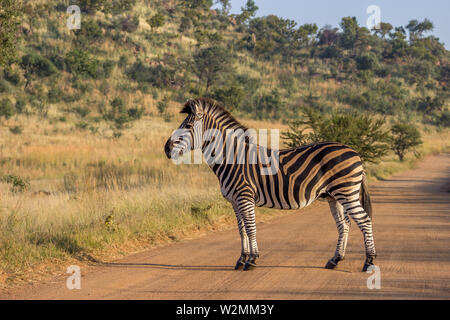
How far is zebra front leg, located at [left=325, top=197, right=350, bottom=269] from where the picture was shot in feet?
24.1

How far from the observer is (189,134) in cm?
743

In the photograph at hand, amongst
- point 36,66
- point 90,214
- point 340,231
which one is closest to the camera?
point 340,231

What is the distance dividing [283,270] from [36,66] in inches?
1622

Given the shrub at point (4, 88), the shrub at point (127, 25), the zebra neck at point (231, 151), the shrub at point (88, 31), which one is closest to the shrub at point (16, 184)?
the zebra neck at point (231, 151)

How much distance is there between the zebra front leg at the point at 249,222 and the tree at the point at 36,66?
130 feet

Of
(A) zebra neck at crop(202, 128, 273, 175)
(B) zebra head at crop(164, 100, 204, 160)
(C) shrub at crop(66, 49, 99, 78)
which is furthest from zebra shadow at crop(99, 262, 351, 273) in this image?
A: (C) shrub at crop(66, 49, 99, 78)

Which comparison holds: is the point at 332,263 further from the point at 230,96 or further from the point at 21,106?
the point at 230,96

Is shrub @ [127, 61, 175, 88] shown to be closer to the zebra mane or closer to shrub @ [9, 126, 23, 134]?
shrub @ [9, 126, 23, 134]

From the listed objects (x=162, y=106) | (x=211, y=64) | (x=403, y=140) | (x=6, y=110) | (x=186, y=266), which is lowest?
(x=186, y=266)

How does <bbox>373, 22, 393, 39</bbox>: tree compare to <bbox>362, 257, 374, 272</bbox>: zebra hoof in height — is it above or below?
above

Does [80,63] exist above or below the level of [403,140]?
above

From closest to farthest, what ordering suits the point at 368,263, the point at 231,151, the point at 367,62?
the point at 368,263
the point at 231,151
the point at 367,62

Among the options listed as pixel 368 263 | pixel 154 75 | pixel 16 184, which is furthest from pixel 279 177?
pixel 154 75

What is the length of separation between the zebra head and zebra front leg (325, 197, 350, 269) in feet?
7.13
